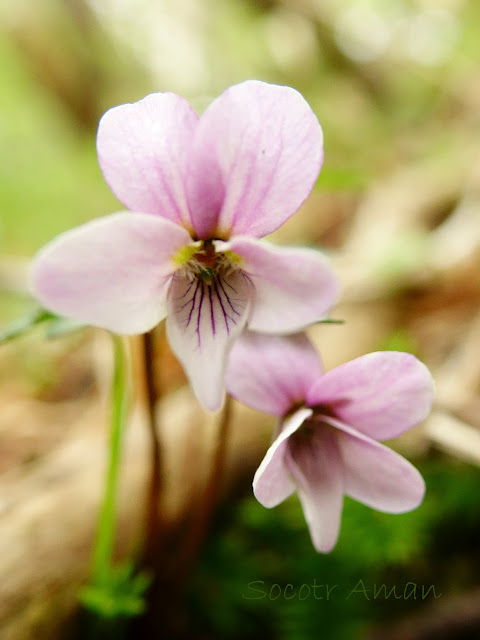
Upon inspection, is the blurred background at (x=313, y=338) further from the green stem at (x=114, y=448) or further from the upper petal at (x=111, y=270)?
the upper petal at (x=111, y=270)

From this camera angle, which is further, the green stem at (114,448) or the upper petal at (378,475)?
the green stem at (114,448)

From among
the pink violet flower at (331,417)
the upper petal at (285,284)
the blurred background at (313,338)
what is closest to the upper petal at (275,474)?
the pink violet flower at (331,417)

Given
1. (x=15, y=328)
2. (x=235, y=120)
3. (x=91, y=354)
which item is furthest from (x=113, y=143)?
(x=91, y=354)

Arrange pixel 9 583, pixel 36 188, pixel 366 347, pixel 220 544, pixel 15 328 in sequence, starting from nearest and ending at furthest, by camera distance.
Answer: pixel 15 328, pixel 9 583, pixel 220 544, pixel 366 347, pixel 36 188

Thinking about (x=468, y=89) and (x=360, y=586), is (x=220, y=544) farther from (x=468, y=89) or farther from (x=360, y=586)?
(x=468, y=89)

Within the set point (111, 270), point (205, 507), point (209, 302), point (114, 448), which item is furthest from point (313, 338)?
point (111, 270)

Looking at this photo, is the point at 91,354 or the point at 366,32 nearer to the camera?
the point at 91,354

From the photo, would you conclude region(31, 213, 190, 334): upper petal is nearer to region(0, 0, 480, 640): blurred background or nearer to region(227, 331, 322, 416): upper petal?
region(227, 331, 322, 416): upper petal

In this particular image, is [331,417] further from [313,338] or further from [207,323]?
[313,338]
